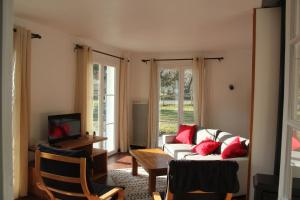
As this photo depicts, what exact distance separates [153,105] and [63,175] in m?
3.78

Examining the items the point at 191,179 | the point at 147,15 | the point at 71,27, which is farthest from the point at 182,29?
the point at 191,179

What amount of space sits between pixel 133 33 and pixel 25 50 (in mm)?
1703

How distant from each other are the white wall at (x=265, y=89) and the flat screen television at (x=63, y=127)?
2.81 meters

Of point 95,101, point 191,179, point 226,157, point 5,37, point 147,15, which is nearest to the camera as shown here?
point 5,37

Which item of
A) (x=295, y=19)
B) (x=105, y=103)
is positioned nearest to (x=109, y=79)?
(x=105, y=103)

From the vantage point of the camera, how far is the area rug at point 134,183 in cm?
329

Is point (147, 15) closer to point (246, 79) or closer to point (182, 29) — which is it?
point (182, 29)

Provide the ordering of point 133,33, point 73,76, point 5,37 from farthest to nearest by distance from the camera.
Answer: point 73,76 → point 133,33 → point 5,37

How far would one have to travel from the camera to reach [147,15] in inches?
115

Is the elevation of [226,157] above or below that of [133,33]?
below

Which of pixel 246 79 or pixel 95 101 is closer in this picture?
pixel 95 101

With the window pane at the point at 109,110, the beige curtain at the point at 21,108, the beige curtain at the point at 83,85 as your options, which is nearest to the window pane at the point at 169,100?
the window pane at the point at 109,110


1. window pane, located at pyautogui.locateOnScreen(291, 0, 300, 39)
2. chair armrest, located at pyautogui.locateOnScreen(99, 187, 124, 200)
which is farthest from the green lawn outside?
window pane, located at pyautogui.locateOnScreen(291, 0, 300, 39)

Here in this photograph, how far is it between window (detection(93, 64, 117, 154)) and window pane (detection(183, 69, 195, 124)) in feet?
5.80
